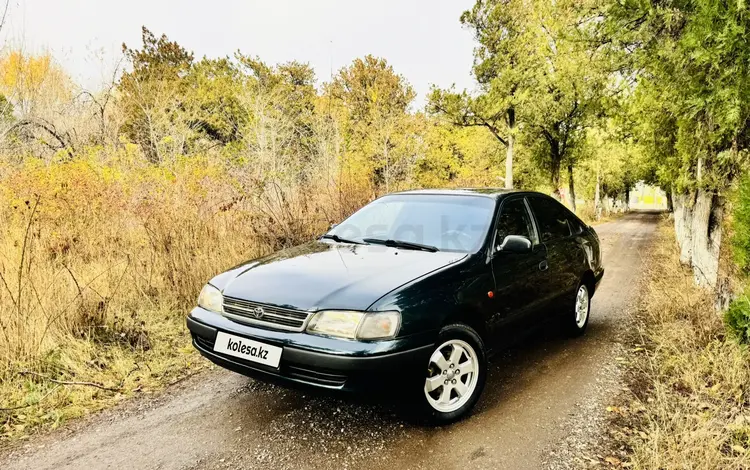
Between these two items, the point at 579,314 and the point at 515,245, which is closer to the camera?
the point at 515,245

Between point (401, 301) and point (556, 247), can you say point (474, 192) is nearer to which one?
point (556, 247)

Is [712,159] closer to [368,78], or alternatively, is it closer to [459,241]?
[459,241]

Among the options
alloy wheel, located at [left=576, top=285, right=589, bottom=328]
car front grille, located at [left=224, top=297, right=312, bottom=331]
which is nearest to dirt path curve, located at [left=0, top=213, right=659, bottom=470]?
car front grille, located at [left=224, top=297, right=312, bottom=331]

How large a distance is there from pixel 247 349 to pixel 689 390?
11.6ft

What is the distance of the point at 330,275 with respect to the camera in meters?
3.06

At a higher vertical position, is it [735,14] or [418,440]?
[735,14]

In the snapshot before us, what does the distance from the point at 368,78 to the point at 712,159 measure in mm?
31756

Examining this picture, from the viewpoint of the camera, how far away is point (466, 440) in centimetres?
287

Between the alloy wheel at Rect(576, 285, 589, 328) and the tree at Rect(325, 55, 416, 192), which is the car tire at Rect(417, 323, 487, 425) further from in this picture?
the tree at Rect(325, 55, 416, 192)

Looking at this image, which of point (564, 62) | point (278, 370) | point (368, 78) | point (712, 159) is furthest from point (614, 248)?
point (368, 78)

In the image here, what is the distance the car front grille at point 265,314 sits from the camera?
2729 millimetres

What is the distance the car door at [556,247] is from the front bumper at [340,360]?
2000 millimetres

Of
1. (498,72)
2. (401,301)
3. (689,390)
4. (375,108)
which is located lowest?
(689,390)

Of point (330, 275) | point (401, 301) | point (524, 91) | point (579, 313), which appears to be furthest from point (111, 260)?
point (524, 91)
